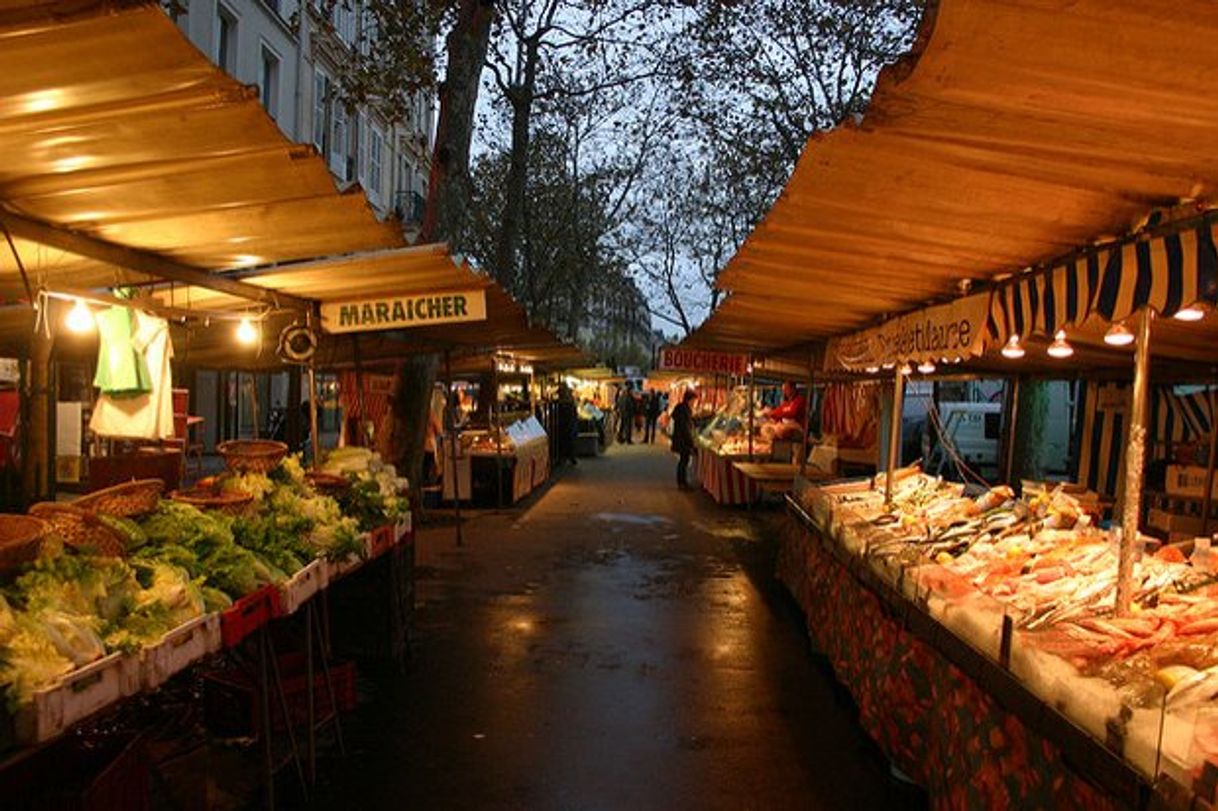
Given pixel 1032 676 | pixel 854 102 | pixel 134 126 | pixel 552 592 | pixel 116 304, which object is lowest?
pixel 552 592

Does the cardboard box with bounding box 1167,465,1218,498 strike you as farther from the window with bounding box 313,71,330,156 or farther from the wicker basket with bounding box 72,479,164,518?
the window with bounding box 313,71,330,156

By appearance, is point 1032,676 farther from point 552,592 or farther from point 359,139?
point 359,139

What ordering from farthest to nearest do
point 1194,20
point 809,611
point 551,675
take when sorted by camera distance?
point 809,611
point 551,675
point 1194,20

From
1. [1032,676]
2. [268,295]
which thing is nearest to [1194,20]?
[1032,676]

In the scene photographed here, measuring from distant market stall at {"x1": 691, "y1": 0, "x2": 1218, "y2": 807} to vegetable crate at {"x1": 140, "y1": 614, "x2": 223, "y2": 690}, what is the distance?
3039mm

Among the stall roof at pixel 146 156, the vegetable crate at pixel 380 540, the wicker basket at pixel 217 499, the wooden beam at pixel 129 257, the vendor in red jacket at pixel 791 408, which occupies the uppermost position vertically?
the stall roof at pixel 146 156

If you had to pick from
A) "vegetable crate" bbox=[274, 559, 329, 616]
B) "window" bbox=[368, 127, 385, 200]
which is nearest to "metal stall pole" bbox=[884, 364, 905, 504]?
"vegetable crate" bbox=[274, 559, 329, 616]

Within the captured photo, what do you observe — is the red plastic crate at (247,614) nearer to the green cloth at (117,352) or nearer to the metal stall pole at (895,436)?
the green cloth at (117,352)

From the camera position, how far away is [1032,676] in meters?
3.33

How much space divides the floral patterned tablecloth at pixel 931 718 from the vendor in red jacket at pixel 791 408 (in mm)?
8935

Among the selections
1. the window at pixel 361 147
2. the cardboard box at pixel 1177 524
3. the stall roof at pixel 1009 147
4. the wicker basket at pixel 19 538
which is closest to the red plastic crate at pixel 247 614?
the wicker basket at pixel 19 538

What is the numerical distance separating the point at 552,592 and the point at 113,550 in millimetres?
6038

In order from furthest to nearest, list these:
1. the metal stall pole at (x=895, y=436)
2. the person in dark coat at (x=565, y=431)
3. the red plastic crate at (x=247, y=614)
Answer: the person in dark coat at (x=565, y=431), the metal stall pole at (x=895, y=436), the red plastic crate at (x=247, y=614)

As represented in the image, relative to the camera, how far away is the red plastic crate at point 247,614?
12.4 feet
